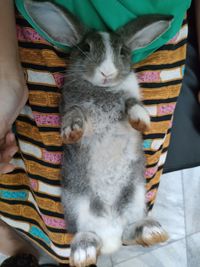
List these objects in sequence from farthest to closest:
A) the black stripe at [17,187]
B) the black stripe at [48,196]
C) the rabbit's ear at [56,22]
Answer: the black stripe at [17,187] → the black stripe at [48,196] → the rabbit's ear at [56,22]

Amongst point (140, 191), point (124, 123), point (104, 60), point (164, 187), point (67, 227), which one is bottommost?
point (164, 187)

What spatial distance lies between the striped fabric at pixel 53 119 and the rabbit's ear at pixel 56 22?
0.04m

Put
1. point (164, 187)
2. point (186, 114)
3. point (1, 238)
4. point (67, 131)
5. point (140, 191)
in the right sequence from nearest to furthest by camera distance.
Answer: point (67, 131)
point (140, 191)
point (186, 114)
point (1, 238)
point (164, 187)

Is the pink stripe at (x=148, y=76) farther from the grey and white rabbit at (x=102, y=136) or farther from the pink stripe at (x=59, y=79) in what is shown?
the pink stripe at (x=59, y=79)

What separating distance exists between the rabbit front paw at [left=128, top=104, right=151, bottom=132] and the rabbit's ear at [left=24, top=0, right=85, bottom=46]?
20cm

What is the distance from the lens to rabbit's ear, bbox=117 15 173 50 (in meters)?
0.87

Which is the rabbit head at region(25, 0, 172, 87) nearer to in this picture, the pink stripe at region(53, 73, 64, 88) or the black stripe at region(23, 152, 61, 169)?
the pink stripe at region(53, 73, 64, 88)

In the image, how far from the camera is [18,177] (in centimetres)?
114

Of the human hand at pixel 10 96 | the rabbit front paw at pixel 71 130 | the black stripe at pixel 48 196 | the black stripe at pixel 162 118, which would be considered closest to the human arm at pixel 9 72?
the human hand at pixel 10 96

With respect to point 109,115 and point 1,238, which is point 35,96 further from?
point 1,238

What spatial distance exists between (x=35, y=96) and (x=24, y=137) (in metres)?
0.12

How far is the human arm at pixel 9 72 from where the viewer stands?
0.85m

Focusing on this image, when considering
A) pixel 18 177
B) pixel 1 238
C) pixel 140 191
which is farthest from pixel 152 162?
pixel 1 238

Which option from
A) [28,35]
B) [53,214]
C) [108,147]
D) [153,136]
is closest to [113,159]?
[108,147]
